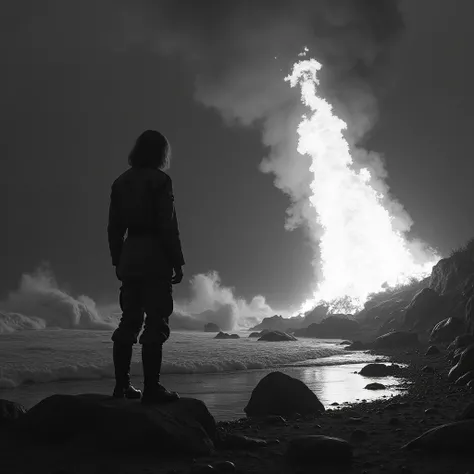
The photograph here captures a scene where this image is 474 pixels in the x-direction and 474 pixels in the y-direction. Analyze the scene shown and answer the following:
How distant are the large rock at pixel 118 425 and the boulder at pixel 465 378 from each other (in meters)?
8.22

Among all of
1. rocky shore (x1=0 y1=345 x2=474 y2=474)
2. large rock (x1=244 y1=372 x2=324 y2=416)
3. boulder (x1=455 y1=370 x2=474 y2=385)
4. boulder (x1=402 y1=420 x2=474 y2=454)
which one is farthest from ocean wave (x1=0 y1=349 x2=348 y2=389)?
boulder (x1=402 y1=420 x2=474 y2=454)

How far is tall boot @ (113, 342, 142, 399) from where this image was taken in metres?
4.56

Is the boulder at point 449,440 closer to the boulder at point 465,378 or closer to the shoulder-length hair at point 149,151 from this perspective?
the shoulder-length hair at point 149,151

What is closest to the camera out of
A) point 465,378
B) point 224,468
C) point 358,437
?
point 224,468

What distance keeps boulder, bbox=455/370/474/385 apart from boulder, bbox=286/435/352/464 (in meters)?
7.80

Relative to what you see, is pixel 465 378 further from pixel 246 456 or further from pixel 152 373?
pixel 152 373

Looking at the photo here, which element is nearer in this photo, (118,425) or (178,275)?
(118,425)

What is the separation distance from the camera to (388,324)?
53.0 metres

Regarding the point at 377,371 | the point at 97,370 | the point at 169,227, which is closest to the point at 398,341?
the point at 377,371

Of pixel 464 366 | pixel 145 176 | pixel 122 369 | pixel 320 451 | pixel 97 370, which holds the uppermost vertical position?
pixel 145 176

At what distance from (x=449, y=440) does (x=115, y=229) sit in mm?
4109

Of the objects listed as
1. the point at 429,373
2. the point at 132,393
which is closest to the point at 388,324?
the point at 429,373

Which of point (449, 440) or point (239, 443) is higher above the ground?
point (449, 440)

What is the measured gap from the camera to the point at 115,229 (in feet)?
15.5
